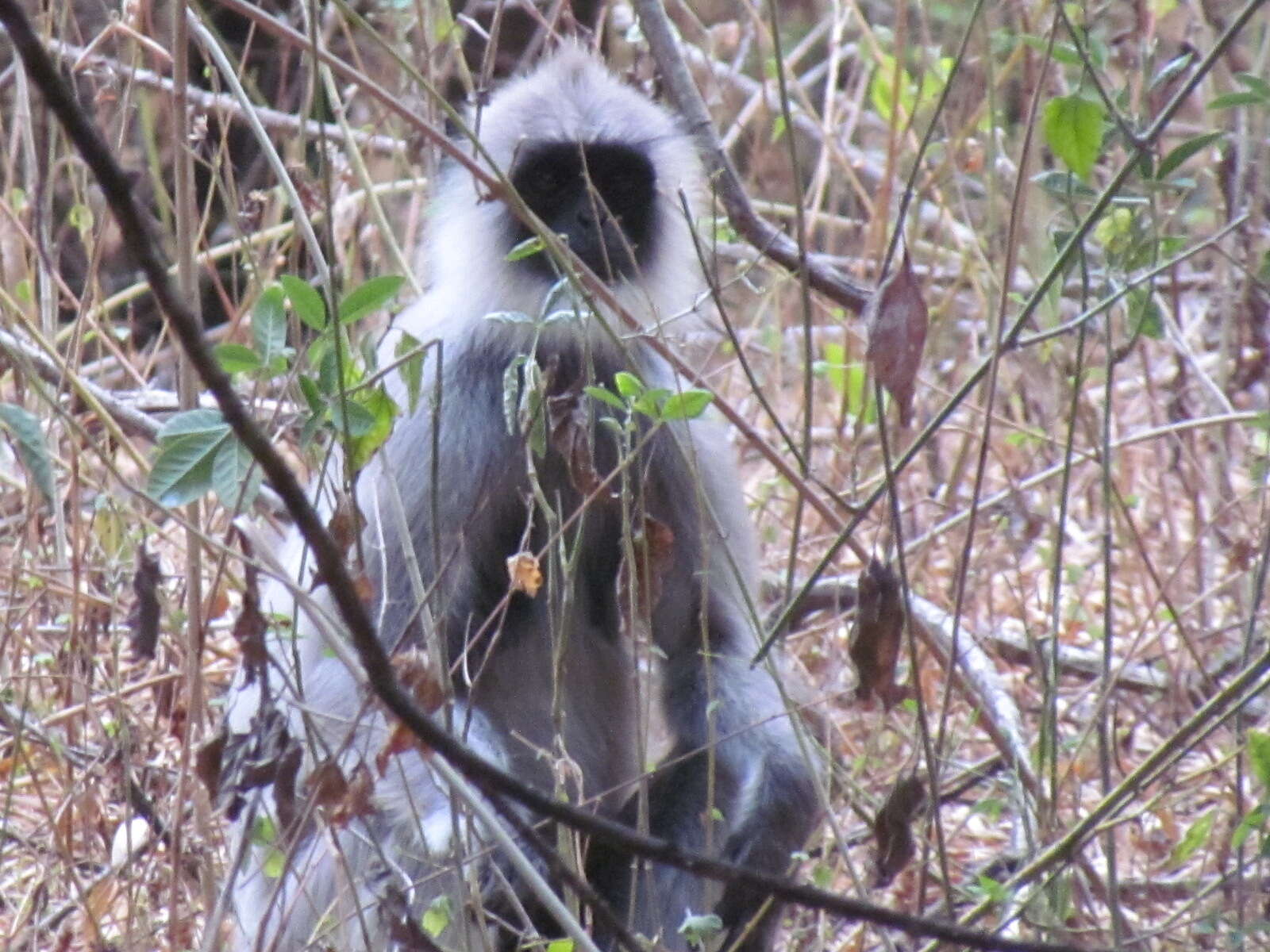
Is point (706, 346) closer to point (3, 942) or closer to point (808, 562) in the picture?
point (808, 562)

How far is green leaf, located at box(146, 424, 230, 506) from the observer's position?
6.34 feet

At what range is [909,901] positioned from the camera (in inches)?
136

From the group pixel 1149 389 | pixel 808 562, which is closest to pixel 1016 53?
pixel 1149 389

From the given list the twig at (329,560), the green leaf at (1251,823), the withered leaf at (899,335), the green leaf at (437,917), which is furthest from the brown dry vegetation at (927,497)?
the twig at (329,560)

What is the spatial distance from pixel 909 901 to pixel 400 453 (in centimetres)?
137

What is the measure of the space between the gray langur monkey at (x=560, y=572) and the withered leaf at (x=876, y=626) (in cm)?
82

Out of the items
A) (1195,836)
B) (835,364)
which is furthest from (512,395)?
(835,364)

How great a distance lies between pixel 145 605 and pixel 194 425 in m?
0.27

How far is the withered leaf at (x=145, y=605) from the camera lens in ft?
6.86

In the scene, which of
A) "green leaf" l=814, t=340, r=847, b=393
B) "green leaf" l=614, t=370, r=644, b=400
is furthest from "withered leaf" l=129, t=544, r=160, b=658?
"green leaf" l=814, t=340, r=847, b=393

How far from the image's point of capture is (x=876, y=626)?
6.85 ft

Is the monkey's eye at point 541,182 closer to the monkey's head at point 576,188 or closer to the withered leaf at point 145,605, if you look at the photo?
the monkey's head at point 576,188

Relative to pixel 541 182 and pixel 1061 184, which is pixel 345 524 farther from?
pixel 541 182

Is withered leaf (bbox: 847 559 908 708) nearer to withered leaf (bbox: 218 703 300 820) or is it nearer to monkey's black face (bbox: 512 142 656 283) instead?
withered leaf (bbox: 218 703 300 820)
